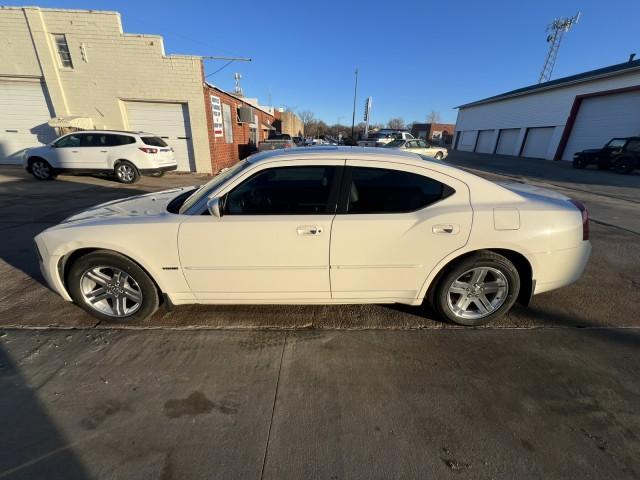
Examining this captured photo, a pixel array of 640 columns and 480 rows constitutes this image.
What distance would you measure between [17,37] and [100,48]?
289 cm

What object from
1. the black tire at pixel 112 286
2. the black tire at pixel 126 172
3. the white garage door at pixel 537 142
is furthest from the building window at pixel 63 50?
the white garage door at pixel 537 142

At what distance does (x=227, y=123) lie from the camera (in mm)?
14391

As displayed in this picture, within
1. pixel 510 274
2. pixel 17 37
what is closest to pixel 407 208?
pixel 510 274

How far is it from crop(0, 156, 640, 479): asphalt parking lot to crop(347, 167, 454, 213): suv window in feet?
3.70

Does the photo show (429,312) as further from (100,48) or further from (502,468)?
(100,48)

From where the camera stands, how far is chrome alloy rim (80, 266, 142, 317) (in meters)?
2.63

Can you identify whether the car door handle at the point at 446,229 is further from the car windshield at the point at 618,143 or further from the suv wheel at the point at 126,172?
the car windshield at the point at 618,143

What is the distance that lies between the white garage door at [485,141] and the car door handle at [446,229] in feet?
125

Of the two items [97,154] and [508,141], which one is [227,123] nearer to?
[97,154]

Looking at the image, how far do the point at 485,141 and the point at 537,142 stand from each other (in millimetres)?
9364

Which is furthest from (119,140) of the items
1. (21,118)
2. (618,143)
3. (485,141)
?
(485,141)

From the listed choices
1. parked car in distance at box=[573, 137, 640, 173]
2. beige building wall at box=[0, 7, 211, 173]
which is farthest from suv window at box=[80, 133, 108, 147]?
parked car in distance at box=[573, 137, 640, 173]

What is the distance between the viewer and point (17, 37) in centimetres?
1062

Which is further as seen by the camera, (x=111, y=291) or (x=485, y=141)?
(x=485, y=141)
